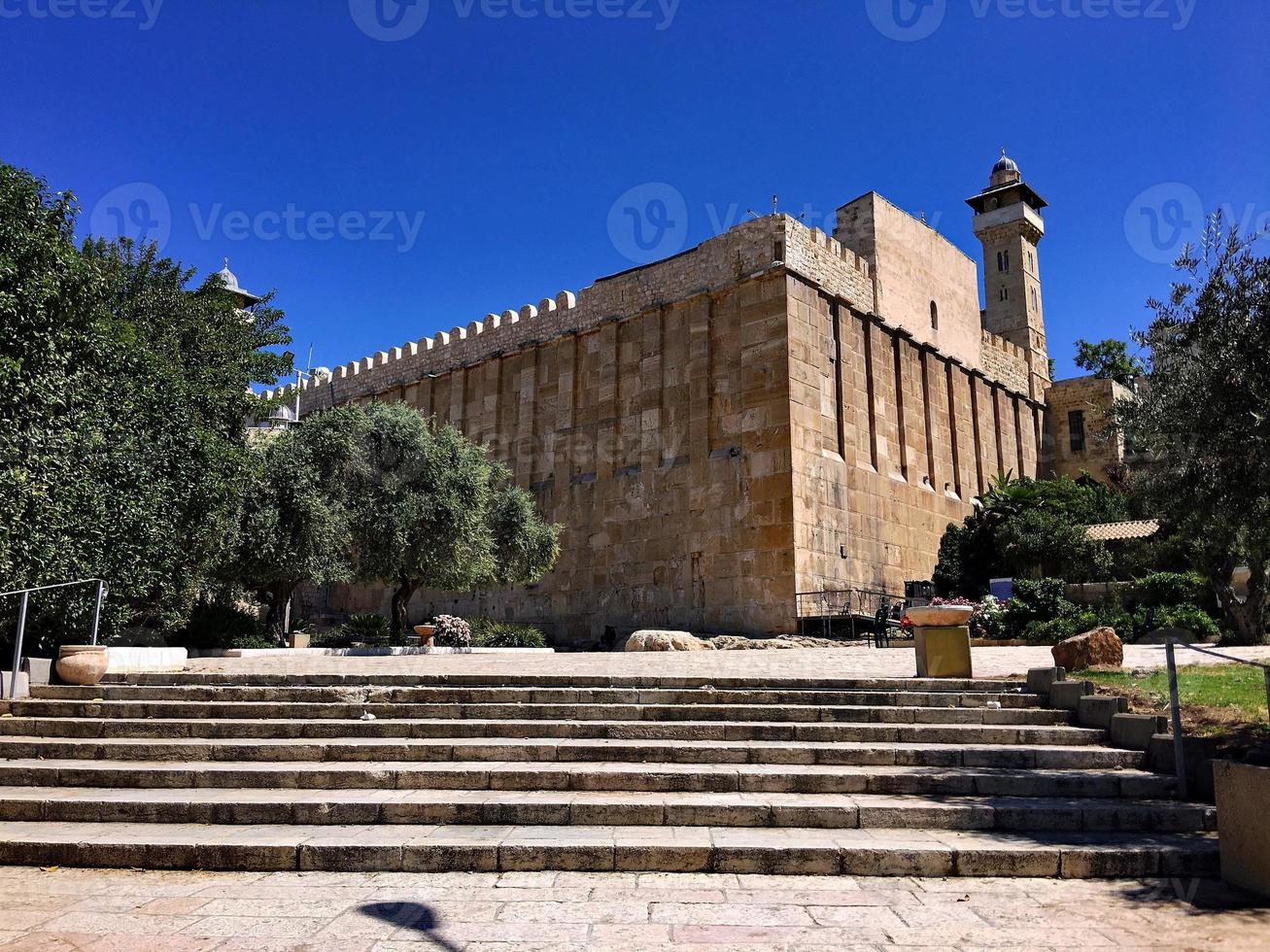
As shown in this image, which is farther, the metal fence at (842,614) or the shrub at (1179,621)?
the metal fence at (842,614)

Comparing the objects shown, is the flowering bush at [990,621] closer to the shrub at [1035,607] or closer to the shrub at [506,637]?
the shrub at [1035,607]

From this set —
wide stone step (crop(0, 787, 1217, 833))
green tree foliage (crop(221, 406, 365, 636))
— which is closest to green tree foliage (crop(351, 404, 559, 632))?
green tree foliage (crop(221, 406, 365, 636))

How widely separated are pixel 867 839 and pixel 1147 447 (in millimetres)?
5931

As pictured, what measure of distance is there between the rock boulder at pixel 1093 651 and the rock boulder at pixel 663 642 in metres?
7.61

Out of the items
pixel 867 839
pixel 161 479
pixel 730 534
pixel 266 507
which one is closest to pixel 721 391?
pixel 730 534

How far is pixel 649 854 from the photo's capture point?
523 centimetres

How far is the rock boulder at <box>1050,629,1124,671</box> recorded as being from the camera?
10.4 metres

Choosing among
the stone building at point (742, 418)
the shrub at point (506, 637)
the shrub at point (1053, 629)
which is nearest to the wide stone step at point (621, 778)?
the shrub at point (1053, 629)

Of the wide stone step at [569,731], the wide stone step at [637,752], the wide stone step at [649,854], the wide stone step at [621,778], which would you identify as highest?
the wide stone step at [569,731]

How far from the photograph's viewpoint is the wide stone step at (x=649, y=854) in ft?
17.0

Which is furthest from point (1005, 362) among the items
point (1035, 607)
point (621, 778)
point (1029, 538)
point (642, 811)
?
point (642, 811)

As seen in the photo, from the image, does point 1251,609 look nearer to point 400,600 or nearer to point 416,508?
point 416,508

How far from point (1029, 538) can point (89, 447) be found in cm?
1975

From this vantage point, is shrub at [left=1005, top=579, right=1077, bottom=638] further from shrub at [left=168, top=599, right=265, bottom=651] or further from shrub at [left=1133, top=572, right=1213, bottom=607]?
shrub at [left=168, top=599, right=265, bottom=651]
